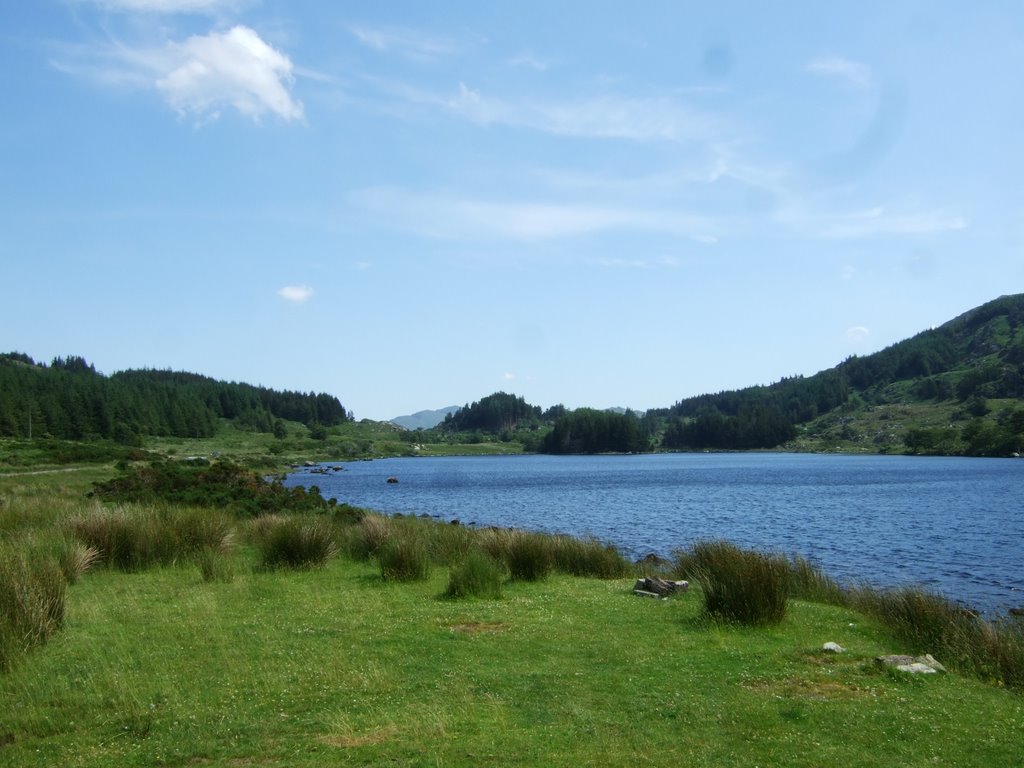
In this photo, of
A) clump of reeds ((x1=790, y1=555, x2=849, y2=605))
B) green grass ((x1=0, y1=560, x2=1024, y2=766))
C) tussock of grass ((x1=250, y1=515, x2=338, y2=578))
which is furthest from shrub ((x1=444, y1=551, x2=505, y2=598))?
clump of reeds ((x1=790, y1=555, x2=849, y2=605))

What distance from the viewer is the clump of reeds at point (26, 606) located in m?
9.32

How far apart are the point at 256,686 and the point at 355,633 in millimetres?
2689

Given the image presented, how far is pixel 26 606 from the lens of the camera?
998 cm

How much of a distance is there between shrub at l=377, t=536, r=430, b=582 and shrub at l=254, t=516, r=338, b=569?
1.85 metres

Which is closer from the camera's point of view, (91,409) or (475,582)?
(475,582)

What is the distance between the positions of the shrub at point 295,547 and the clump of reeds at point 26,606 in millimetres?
6550

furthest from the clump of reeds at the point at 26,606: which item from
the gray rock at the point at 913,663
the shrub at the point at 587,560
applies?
the shrub at the point at 587,560

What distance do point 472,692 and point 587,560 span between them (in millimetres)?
10866

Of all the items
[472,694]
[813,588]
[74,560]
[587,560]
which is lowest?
[813,588]

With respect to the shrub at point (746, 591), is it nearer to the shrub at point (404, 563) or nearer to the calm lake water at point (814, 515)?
the shrub at point (404, 563)

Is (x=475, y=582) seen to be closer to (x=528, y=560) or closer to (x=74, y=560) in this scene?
(x=528, y=560)

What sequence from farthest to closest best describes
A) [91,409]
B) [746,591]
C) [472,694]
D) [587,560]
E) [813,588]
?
[91,409] → [587,560] → [813,588] → [746,591] → [472,694]

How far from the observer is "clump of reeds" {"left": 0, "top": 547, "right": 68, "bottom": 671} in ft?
30.6

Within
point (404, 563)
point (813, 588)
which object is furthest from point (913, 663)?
point (404, 563)
